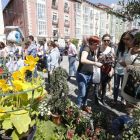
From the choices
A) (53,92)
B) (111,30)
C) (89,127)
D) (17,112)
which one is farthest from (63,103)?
(111,30)

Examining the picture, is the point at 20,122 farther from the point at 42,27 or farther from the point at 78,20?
the point at 78,20

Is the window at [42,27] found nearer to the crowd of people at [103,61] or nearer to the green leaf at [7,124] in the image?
the crowd of people at [103,61]

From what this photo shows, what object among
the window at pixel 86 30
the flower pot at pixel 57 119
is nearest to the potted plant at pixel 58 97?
the flower pot at pixel 57 119

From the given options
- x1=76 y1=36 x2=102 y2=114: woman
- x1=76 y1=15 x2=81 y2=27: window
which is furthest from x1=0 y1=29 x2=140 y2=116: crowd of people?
x1=76 y1=15 x2=81 y2=27: window

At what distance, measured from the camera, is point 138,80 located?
1479 mm

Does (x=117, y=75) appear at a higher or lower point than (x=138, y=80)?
lower

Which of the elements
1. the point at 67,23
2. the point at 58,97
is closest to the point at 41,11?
the point at 67,23

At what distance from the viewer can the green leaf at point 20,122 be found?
2.35ft

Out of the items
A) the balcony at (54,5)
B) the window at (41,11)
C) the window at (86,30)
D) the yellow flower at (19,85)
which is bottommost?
the yellow flower at (19,85)

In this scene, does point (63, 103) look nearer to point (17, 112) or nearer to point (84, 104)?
point (84, 104)

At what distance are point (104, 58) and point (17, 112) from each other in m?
1.91

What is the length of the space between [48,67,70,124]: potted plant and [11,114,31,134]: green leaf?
154 cm

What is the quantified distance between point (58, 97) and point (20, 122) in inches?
62.8

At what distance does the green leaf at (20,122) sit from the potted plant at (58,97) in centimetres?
154
